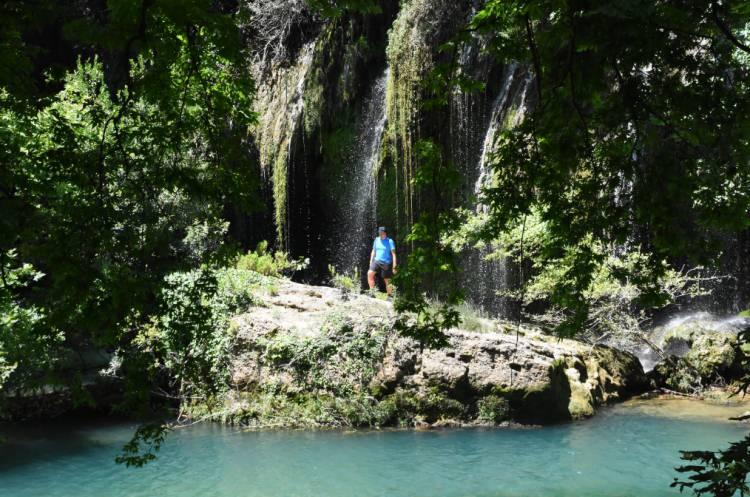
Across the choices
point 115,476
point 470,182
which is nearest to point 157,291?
point 115,476

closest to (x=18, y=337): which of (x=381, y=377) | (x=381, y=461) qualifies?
(x=381, y=461)

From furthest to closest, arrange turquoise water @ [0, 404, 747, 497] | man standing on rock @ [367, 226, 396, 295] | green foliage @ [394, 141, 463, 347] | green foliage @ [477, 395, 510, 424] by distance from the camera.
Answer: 1. man standing on rock @ [367, 226, 396, 295]
2. green foliage @ [477, 395, 510, 424]
3. turquoise water @ [0, 404, 747, 497]
4. green foliage @ [394, 141, 463, 347]

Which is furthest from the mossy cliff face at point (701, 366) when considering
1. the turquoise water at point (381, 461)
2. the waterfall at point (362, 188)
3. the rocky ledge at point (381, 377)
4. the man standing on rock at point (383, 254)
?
the waterfall at point (362, 188)

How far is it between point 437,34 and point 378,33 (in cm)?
309

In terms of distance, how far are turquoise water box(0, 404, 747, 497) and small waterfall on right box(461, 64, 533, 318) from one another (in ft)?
16.2

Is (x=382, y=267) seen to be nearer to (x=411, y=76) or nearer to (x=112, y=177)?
(x=411, y=76)

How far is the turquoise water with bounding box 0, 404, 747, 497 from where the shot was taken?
23.5ft

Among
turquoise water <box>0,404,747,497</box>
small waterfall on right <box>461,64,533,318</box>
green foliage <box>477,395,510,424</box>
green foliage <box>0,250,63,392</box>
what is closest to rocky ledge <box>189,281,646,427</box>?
green foliage <box>477,395,510,424</box>

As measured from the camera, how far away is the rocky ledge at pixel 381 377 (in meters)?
9.54

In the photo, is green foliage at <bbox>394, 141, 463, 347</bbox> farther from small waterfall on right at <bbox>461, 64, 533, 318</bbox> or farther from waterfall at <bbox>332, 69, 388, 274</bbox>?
waterfall at <bbox>332, 69, 388, 274</bbox>

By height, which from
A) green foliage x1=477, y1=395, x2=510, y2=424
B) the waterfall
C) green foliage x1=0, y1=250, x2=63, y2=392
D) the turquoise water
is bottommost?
the turquoise water

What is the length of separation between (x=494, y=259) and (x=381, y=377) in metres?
5.42

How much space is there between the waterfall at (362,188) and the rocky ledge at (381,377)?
20.2 ft

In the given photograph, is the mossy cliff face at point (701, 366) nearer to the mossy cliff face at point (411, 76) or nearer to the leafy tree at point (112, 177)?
the mossy cliff face at point (411, 76)
